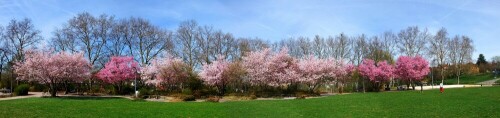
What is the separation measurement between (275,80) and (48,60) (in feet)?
74.8

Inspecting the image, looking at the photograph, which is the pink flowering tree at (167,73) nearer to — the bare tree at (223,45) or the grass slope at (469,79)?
the bare tree at (223,45)

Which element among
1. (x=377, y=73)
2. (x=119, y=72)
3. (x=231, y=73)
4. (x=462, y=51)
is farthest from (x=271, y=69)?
(x=462, y=51)

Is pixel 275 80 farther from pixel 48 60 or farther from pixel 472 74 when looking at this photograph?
pixel 472 74

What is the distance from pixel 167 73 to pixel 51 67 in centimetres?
1211

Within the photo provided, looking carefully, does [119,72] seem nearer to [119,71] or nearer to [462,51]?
[119,71]

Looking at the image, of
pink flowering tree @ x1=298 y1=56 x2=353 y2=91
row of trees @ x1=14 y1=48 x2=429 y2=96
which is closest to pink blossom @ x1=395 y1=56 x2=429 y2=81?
row of trees @ x1=14 y1=48 x2=429 y2=96

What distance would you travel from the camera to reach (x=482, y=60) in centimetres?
11256

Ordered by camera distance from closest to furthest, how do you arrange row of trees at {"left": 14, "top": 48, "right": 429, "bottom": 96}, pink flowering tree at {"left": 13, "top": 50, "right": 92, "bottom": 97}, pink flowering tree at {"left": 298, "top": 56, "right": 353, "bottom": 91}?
1. pink flowering tree at {"left": 13, "top": 50, "right": 92, "bottom": 97}
2. row of trees at {"left": 14, "top": 48, "right": 429, "bottom": 96}
3. pink flowering tree at {"left": 298, "top": 56, "right": 353, "bottom": 91}

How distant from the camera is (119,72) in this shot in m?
46.2

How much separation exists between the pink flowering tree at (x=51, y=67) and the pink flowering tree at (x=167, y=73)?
8.28 metres

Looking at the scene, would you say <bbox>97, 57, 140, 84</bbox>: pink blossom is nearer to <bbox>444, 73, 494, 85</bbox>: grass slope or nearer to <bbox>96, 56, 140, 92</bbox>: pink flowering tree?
<bbox>96, 56, 140, 92</bbox>: pink flowering tree

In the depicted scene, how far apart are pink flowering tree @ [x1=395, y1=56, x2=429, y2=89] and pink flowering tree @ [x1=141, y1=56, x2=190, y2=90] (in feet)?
95.3

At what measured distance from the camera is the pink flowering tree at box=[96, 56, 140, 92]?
4594 centimetres

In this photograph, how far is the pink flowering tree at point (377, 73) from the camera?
51688 mm
